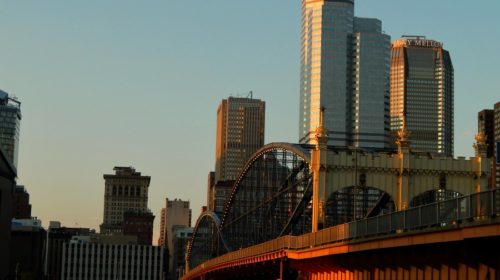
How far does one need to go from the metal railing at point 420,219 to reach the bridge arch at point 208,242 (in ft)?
264

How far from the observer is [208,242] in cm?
17612

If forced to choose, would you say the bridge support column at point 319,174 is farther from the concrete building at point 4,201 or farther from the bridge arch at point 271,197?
the concrete building at point 4,201

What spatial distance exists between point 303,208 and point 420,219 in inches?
1553

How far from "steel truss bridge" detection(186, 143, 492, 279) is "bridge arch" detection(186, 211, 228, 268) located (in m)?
5.79

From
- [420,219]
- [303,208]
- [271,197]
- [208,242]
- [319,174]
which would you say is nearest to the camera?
[420,219]

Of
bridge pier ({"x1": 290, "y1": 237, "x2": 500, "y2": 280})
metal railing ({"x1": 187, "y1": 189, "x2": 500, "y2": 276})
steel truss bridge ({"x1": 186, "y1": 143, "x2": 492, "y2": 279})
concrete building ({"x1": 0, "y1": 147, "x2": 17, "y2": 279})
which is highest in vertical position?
concrete building ({"x1": 0, "y1": 147, "x2": 17, "y2": 279})

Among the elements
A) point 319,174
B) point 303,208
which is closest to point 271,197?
point 303,208

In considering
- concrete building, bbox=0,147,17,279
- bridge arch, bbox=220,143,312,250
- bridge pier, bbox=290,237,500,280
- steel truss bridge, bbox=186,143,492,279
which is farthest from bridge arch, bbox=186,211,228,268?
bridge pier, bbox=290,237,500,280

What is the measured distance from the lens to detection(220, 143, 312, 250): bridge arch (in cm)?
8056

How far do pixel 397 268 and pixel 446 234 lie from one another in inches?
308

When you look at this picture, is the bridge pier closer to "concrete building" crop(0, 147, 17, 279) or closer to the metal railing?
the metal railing

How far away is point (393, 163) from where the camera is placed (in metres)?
68.6

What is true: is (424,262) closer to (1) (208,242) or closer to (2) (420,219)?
(2) (420,219)

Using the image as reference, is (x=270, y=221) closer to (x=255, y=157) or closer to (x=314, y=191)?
(x=255, y=157)
